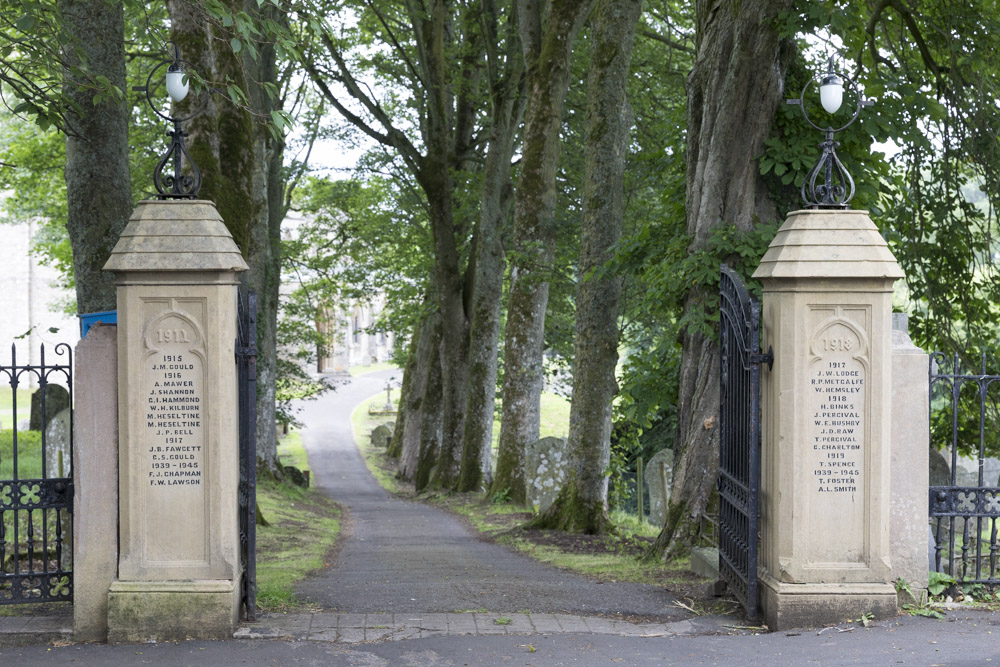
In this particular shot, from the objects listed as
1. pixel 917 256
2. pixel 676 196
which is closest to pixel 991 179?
pixel 917 256

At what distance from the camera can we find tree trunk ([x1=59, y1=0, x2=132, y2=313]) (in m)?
9.62

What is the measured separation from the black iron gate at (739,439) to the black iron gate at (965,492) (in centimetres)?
127

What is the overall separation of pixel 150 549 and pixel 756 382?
4.26 meters

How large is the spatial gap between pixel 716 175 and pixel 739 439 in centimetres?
330

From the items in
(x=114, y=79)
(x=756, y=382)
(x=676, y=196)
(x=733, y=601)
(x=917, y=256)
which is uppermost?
(x=114, y=79)

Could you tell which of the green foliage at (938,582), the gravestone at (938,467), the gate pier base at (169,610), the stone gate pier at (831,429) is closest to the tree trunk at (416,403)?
the gravestone at (938,467)

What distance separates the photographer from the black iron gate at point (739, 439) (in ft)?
22.4

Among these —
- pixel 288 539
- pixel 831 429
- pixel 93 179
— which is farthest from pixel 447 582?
pixel 93 179

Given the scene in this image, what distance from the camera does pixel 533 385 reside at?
1817cm

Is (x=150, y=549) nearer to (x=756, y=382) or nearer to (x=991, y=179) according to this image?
(x=756, y=382)

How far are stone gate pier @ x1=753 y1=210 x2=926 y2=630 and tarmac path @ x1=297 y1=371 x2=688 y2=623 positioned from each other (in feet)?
3.90

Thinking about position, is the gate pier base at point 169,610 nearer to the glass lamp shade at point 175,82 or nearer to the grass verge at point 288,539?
the grass verge at point 288,539

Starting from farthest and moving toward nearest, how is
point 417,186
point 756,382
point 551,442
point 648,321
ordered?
point 417,186, point 648,321, point 551,442, point 756,382

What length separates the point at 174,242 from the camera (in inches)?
250
